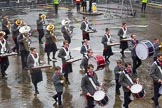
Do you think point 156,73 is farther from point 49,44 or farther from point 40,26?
point 40,26

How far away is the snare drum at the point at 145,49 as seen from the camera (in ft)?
49.7

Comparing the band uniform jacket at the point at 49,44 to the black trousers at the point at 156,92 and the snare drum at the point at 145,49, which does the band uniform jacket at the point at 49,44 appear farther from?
the black trousers at the point at 156,92

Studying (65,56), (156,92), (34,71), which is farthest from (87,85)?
(65,56)

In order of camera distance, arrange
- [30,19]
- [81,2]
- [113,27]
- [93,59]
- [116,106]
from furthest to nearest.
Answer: [81,2] → [30,19] → [113,27] → [93,59] → [116,106]

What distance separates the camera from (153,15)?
34.3 m

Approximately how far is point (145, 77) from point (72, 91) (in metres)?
3.42

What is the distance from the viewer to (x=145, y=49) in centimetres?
1522

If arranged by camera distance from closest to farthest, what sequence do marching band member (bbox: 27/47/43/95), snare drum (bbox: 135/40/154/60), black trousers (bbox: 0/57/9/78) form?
1. marching band member (bbox: 27/47/43/95)
2. snare drum (bbox: 135/40/154/60)
3. black trousers (bbox: 0/57/9/78)

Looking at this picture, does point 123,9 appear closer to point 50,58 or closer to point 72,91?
point 50,58

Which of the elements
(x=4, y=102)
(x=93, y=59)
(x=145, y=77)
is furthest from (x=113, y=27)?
(x=4, y=102)

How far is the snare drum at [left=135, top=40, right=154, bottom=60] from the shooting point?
15.2 meters

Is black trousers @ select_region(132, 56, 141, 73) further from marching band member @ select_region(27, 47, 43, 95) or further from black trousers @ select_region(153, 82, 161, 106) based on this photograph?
marching band member @ select_region(27, 47, 43, 95)

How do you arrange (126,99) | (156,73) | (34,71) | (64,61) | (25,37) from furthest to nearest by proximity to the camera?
(25,37)
(64,61)
(34,71)
(156,73)
(126,99)

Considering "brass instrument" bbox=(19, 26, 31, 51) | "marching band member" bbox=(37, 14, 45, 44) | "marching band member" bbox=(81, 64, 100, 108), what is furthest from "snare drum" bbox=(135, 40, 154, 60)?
"marching band member" bbox=(37, 14, 45, 44)
